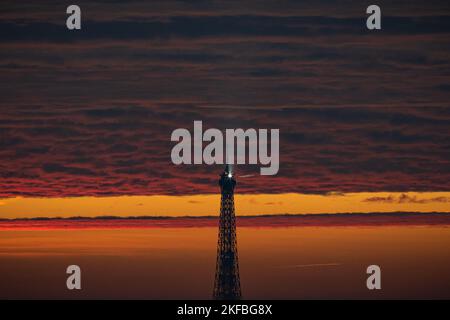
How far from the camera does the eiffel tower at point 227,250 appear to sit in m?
131

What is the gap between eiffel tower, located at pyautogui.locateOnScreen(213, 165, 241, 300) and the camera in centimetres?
13062

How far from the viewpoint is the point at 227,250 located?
440 feet
